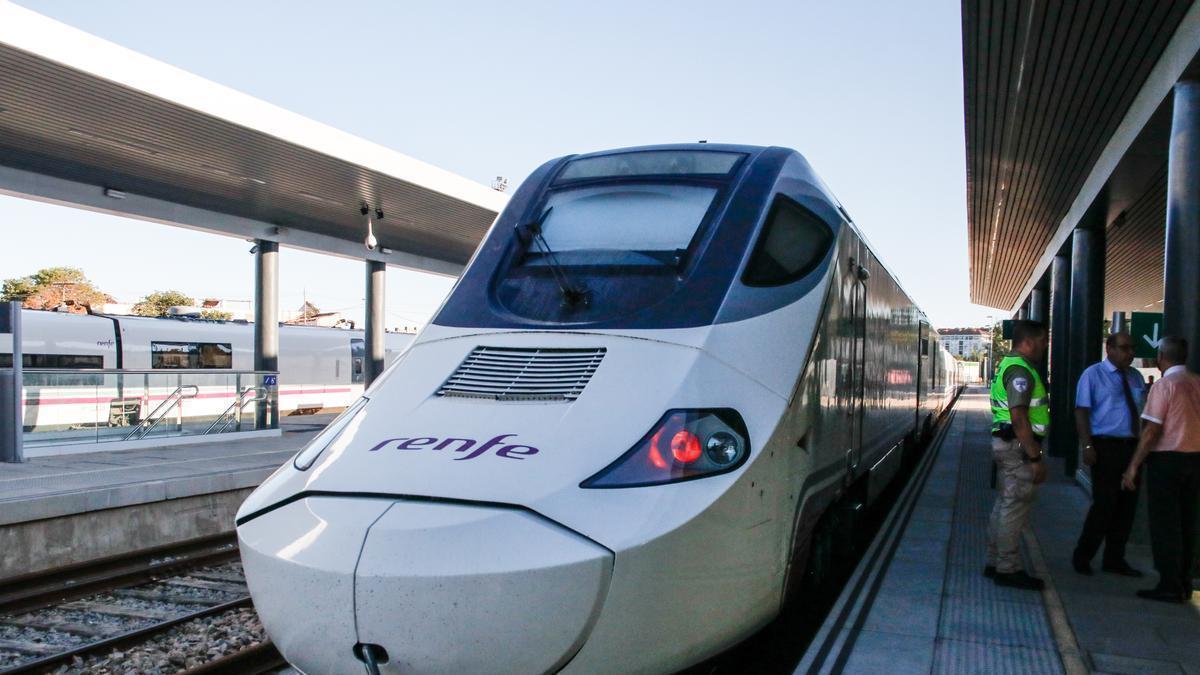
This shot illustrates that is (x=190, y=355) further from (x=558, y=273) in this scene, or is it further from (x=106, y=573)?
(x=558, y=273)

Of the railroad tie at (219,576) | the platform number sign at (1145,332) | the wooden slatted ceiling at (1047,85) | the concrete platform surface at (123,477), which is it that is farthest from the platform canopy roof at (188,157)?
the platform number sign at (1145,332)

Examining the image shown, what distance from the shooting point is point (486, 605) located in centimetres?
291

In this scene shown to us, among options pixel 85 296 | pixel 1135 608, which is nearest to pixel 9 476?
pixel 1135 608

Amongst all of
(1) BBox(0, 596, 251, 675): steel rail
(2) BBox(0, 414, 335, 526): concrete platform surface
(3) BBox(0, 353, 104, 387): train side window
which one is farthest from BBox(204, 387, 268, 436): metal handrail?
(1) BBox(0, 596, 251, 675): steel rail

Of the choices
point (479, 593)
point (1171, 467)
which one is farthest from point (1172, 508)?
point (479, 593)

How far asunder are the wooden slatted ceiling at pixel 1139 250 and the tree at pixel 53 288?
61309mm

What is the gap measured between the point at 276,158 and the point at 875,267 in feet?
34.1

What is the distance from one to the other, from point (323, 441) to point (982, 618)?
366 centimetres

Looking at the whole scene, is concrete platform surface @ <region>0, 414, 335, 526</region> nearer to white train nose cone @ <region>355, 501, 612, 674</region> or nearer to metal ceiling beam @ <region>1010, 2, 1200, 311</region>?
white train nose cone @ <region>355, 501, 612, 674</region>

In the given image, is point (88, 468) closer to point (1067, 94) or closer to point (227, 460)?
point (227, 460)

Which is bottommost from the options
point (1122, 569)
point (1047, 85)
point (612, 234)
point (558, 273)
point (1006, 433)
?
point (1122, 569)

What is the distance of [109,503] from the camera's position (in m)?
9.29

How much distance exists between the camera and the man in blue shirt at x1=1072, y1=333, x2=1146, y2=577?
6.22 m

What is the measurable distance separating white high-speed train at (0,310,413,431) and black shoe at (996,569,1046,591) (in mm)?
12018
